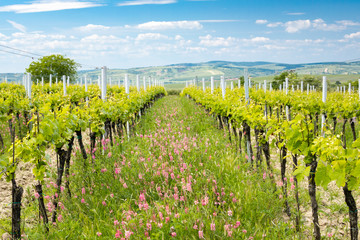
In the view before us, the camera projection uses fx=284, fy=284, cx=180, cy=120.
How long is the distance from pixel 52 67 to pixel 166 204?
69677 mm

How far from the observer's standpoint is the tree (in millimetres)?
65125

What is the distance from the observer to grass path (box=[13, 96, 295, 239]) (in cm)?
338

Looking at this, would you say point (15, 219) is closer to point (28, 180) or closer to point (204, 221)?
point (204, 221)

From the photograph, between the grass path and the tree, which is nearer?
the grass path

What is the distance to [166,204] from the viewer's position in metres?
4.20

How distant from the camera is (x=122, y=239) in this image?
2.97m

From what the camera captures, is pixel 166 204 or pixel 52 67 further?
pixel 52 67

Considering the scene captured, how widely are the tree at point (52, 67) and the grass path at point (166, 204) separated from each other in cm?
6563

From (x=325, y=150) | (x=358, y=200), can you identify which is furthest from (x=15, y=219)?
(x=358, y=200)

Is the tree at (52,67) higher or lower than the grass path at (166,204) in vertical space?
higher

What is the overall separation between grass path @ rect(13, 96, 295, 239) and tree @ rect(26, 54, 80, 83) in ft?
215

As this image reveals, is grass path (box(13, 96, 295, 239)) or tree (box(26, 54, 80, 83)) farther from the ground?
tree (box(26, 54, 80, 83))

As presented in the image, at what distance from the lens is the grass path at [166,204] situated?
11.1 feet

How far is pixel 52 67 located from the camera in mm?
65938
